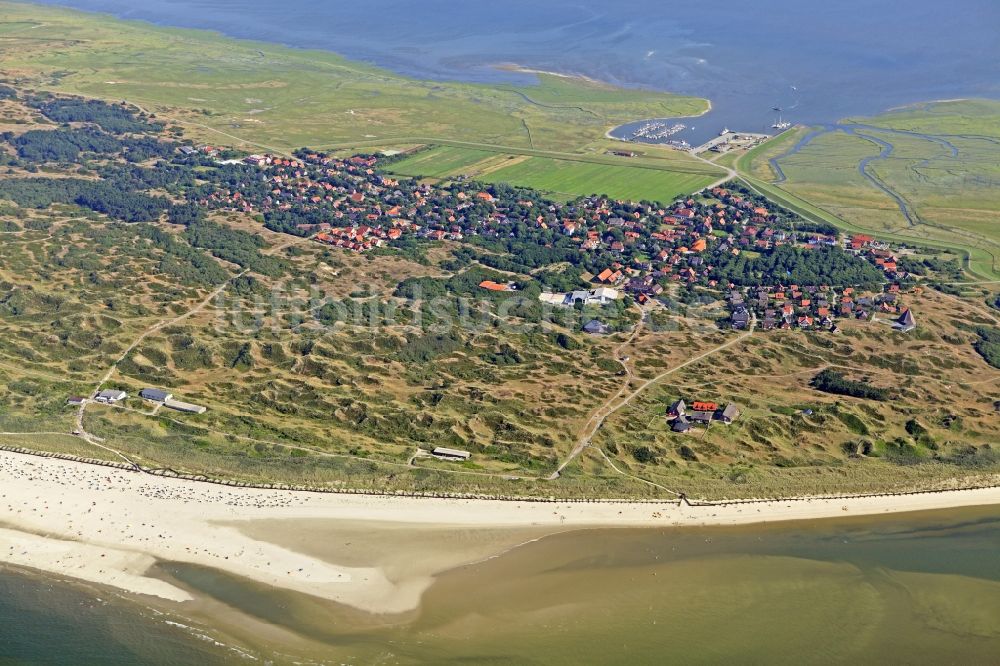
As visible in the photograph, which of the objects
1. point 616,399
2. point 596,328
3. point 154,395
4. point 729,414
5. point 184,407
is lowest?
point 184,407

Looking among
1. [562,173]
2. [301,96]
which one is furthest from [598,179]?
[301,96]

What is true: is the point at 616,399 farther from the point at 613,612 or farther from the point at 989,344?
the point at 989,344

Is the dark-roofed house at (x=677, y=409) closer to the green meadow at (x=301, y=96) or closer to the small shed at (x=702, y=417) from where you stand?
the small shed at (x=702, y=417)

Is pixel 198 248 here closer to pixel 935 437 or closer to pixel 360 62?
pixel 935 437

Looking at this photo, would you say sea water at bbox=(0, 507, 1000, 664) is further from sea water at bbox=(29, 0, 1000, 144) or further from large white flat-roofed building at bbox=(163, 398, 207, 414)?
sea water at bbox=(29, 0, 1000, 144)

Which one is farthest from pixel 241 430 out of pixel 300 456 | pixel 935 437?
pixel 935 437

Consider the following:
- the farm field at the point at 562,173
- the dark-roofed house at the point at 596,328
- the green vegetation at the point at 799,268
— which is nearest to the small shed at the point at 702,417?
the dark-roofed house at the point at 596,328
